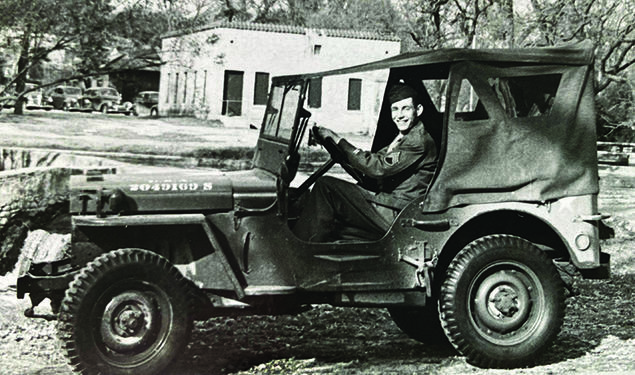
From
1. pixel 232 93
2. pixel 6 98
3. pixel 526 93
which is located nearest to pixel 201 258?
pixel 526 93

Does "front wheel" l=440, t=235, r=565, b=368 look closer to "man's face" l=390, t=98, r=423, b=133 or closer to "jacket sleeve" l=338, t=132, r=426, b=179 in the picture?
"jacket sleeve" l=338, t=132, r=426, b=179

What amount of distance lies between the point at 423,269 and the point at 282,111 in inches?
64.8

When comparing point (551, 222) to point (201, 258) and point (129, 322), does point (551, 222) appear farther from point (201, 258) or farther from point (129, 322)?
point (129, 322)

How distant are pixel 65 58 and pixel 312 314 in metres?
8.02

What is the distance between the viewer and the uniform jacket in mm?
5973

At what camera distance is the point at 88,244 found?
546 cm

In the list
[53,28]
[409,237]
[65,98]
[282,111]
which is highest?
[53,28]

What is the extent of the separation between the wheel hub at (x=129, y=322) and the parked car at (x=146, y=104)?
131 feet

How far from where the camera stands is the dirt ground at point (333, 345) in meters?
5.89

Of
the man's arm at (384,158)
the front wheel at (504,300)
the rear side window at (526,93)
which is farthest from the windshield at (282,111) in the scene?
the front wheel at (504,300)

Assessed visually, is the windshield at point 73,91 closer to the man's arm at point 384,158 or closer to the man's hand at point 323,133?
the man's hand at point 323,133

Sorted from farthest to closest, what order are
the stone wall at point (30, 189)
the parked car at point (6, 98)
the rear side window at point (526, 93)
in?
1. the parked car at point (6, 98)
2. the stone wall at point (30, 189)
3. the rear side window at point (526, 93)

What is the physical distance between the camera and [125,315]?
534 centimetres

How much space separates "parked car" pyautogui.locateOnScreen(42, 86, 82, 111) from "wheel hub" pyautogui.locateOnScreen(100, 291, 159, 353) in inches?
1485
